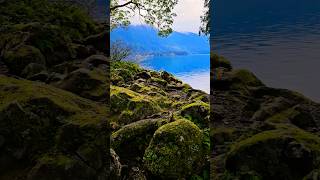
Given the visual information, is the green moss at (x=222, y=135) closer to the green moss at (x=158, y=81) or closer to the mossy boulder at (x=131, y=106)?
the mossy boulder at (x=131, y=106)

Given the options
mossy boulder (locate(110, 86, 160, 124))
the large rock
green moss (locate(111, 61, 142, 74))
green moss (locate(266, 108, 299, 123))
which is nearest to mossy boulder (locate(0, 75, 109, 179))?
the large rock

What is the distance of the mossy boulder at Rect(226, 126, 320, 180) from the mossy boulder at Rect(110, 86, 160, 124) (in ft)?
6.35

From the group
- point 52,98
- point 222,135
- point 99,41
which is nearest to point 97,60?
point 99,41

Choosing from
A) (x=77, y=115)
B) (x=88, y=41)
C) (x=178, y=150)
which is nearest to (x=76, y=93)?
(x=77, y=115)

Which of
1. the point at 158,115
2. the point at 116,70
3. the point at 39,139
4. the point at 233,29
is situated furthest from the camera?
the point at 116,70

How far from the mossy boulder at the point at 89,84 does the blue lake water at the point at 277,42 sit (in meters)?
1.35

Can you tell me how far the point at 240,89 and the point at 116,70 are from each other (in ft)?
10.9

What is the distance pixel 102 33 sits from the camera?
4.76 m

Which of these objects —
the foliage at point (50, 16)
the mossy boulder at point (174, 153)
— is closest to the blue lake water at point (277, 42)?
the mossy boulder at point (174, 153)

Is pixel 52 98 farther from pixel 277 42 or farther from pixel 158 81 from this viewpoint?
pixel 158 81

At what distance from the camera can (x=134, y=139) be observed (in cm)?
546

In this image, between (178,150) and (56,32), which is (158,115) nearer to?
(178,150)

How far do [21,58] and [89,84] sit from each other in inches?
31.1

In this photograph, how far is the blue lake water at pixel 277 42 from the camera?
4797mm
